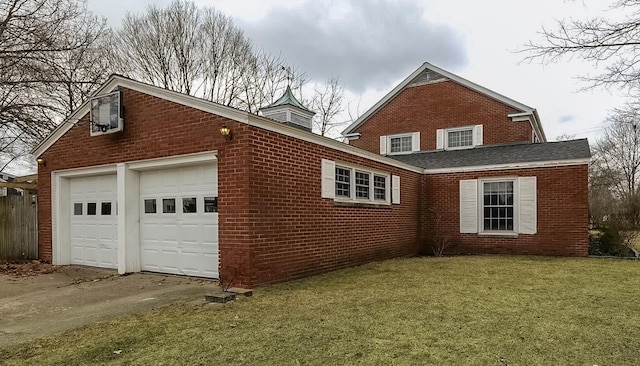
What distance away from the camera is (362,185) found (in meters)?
10.6

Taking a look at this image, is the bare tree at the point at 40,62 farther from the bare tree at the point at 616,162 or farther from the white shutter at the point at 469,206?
the bare tree at the point at 616,162

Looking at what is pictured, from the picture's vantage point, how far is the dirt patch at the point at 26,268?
9.30 metres

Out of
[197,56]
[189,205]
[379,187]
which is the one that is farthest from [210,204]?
[197,56]

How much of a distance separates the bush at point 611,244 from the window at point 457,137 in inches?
222

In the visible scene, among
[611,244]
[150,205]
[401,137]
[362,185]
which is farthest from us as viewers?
[401,137]

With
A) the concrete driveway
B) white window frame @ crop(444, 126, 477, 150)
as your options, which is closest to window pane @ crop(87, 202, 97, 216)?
the concrete driveway

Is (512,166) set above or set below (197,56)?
below

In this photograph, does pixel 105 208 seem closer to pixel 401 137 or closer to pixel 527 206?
pixel 527 206

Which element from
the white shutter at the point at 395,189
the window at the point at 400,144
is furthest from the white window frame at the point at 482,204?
the window at the point at 400,144

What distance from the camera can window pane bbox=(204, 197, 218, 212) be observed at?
25.9 feet

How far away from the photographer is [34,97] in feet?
38.4

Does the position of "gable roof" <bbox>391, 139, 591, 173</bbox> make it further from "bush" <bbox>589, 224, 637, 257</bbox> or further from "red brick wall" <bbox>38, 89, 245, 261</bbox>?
"red brick wall" <bbox>38, 89, 245, 261</bbox>

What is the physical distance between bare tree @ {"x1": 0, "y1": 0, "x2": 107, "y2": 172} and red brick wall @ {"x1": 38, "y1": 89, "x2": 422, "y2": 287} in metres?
1.72

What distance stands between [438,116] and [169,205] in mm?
12855
